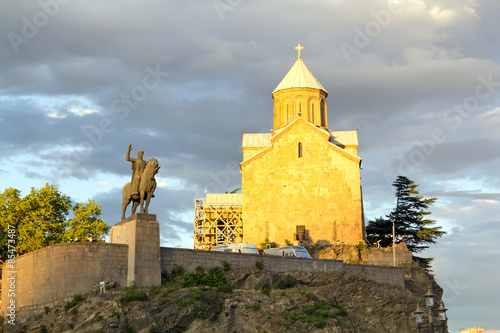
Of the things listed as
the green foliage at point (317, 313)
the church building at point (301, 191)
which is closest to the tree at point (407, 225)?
the church building at point (301, 191)

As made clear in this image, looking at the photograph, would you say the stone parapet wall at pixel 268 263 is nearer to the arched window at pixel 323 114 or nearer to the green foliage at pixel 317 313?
the green foliage at pixel 317 313

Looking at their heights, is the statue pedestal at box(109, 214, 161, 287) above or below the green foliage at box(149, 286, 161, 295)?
above

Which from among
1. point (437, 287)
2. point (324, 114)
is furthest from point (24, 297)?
point (324, 114)

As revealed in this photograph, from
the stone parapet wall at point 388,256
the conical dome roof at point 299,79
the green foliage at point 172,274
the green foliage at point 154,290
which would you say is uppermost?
the conical dome roof at point 299,79

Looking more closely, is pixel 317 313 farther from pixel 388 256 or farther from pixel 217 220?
pixel 217 220

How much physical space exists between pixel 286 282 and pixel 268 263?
1357 mm

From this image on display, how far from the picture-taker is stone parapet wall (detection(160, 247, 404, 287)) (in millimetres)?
30406

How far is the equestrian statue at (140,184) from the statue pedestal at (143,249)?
0.81 meters

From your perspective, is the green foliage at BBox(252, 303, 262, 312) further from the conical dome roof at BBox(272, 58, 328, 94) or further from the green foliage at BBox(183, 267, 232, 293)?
the conical dome roof at BBox(272, 58, 328, 94)

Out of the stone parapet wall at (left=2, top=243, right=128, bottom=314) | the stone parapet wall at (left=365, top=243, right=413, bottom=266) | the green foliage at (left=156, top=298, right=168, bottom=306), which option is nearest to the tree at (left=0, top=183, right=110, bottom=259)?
the stone parapet wall at (left=2, top=243, right=128, bottom=314)

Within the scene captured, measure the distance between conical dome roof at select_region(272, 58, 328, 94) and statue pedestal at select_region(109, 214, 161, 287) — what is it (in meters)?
31.4

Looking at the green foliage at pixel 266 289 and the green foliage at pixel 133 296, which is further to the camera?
the green foliage at pixel 266 289

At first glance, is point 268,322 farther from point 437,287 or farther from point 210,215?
point 210,215

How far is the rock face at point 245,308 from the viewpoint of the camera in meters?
26.8
